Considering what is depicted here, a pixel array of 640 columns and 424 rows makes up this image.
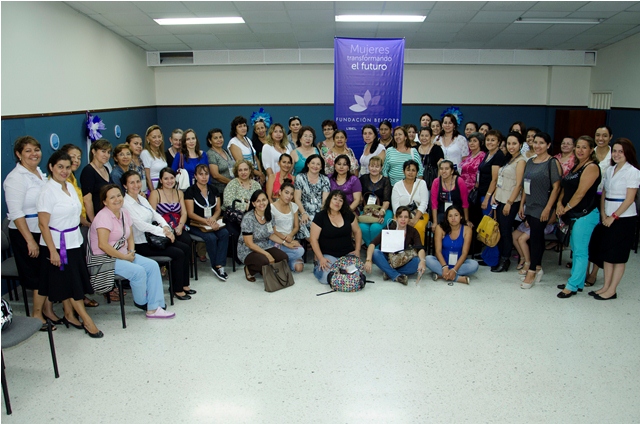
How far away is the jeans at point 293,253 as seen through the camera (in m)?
4.75

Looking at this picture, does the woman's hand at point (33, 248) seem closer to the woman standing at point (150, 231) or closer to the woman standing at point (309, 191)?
the woman standing at point (150, 231)

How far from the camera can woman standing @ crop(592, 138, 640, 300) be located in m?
3.77

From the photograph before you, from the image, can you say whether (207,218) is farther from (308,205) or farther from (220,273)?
(308,205)

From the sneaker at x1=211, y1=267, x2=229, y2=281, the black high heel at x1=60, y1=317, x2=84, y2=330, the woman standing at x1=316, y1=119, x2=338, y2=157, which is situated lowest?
the black high heel at x1=60, y1=317, x2=84, y2=330

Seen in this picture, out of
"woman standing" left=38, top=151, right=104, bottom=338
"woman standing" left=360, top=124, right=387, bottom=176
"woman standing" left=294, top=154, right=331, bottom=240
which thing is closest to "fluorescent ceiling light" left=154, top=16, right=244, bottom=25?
"woman standing" left=360, top=124, right=387, bottom=176

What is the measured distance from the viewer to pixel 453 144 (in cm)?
548

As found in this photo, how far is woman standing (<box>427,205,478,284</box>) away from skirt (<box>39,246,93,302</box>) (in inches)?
118

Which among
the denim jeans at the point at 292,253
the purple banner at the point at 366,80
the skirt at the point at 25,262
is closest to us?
the skirt at the point at 25,262

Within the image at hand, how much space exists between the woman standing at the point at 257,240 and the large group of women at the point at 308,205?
0.05 feet

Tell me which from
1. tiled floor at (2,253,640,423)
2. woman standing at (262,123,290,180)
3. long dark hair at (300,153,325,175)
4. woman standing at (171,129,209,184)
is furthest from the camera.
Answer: woman standing at (262,123,290,180)

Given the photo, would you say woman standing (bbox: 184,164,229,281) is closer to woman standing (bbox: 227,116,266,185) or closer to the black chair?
woman standing (bbox: 227,116,266,185)

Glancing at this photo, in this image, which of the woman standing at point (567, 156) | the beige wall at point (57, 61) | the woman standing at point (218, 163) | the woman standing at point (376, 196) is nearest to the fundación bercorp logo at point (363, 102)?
the woman standing at point (376, 196)

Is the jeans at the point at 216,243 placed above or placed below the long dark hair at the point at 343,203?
below

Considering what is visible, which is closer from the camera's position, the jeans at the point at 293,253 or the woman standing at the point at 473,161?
the jeans at the point at 293,253
